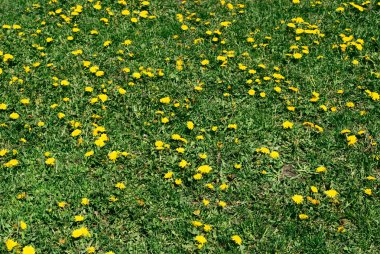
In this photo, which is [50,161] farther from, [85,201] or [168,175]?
[168,175]

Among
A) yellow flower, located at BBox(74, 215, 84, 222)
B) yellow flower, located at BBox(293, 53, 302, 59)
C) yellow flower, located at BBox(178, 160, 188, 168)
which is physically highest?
yellow flower, located at BBox(293, 53, 302, 59)

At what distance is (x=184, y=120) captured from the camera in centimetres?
493

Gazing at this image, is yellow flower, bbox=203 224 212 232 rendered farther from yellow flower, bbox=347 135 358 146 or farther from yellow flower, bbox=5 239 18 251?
yellow flower, bbox=347 135 358 146

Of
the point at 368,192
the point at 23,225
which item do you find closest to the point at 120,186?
the point at 23,225

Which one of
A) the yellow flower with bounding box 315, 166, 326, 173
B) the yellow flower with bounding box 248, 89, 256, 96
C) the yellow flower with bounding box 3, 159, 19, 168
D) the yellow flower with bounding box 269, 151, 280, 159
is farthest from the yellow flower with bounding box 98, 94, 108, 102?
the yellow flower with bounding box 315, 166, 326, 173

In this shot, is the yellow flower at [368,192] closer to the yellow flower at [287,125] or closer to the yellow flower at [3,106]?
the yellow flower at [287,125]

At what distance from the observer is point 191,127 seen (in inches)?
187

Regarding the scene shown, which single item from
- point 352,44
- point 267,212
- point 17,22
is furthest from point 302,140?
point 17,22

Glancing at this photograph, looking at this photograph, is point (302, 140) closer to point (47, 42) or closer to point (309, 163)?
point (309, 163)

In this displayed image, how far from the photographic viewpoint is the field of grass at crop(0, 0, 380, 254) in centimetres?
386

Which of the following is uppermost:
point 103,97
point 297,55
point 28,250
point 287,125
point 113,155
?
point 297,55

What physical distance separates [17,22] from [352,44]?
448 cm

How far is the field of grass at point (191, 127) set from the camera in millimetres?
3855

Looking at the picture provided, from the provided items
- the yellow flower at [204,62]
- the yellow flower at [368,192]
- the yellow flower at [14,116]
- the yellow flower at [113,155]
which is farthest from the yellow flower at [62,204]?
the yellow flower at [368,192]
